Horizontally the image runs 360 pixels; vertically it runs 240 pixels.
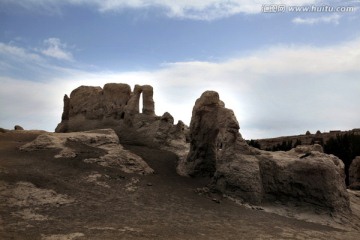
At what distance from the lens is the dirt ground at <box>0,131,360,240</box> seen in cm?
1102

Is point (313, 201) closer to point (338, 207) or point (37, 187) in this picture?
point (338, 207)

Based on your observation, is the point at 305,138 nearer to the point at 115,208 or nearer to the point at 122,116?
the point at 122,116

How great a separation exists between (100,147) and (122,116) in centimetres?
855

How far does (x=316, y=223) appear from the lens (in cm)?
1518

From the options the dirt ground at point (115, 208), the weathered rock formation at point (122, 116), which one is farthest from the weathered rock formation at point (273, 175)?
the weathered rock formation at point (122, 116)

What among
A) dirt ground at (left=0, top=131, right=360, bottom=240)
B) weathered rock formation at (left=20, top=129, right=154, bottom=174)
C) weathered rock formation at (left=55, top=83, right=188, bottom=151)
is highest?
weathered rock formation at (left=55, top=83, right=188, bottom=151)

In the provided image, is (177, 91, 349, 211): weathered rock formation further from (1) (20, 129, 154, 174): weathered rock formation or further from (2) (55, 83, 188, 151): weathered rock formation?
(2) (55, 83, 188, 151): weathered rock formation

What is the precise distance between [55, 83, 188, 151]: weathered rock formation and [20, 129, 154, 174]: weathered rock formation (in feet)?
14.3

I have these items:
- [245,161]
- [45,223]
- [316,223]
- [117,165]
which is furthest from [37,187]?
[316,223]

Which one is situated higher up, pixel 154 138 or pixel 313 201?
pixel 154 138

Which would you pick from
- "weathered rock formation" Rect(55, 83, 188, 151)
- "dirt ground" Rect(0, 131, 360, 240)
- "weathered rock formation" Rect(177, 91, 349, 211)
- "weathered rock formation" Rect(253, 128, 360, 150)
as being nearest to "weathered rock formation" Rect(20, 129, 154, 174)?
"dirt ground" Rect(0, 131, 360, 240)

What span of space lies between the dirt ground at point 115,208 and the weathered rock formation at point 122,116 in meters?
6.30

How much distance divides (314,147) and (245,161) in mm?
5920

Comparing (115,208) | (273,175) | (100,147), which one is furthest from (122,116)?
(115,208)
